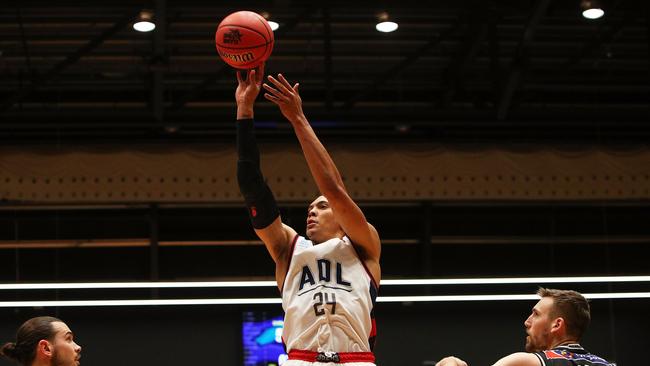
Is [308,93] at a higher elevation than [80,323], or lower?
higher

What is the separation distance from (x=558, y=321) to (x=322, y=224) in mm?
1322

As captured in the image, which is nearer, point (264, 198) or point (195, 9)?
point (264, 198)

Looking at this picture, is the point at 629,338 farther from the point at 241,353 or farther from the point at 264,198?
the point at 264,198

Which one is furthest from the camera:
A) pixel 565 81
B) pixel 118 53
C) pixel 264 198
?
pixel 565 81

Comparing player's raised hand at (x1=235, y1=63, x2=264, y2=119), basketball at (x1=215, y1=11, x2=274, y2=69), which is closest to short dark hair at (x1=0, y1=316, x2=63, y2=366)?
player's raised hand at (x1=235, y1=63, x2=264, y2=119)

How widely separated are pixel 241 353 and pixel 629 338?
590cm

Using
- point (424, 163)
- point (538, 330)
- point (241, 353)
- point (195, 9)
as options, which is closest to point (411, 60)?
point (424, 163)

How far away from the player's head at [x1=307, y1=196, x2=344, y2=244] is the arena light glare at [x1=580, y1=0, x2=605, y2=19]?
23.9ft

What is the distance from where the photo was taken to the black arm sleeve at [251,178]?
177 inches

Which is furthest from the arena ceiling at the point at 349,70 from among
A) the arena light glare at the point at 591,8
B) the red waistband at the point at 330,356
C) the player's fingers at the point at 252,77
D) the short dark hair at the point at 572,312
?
the red waistband at the point at 330,356

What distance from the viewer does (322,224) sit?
191 inches

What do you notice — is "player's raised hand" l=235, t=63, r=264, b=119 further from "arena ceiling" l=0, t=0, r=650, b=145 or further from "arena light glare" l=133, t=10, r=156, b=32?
"arena light glare" l=133, t=10, r=156, b=32

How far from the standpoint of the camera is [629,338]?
14148 mm

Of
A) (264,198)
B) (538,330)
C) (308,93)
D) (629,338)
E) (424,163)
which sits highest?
(308,93)
